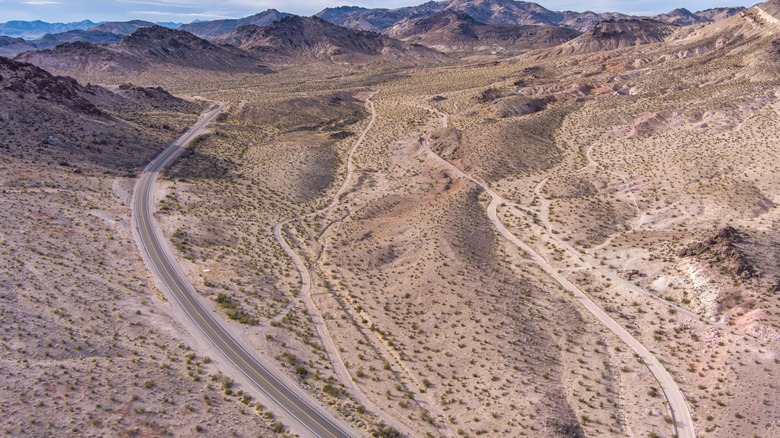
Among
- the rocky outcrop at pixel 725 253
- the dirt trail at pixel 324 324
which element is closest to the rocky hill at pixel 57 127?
the dirt trail at pixel 324 324

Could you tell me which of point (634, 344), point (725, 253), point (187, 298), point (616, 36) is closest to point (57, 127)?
point (187, 298)

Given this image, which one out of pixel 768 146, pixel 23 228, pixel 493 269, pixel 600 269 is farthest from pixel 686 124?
pixel 23 228

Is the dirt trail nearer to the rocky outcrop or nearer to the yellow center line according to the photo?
the yellow center line

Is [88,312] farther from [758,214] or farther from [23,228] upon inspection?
[758,214]

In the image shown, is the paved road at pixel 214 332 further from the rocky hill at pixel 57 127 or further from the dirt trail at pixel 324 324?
the rocky hill at pixel 57 127

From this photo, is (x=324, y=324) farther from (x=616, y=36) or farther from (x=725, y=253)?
(x=616, y=36)

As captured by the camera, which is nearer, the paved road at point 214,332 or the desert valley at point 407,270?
the paved road at point 214,332

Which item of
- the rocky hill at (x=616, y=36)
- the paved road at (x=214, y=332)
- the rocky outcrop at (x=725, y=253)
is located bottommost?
the paved road at (x=214, y=332)
